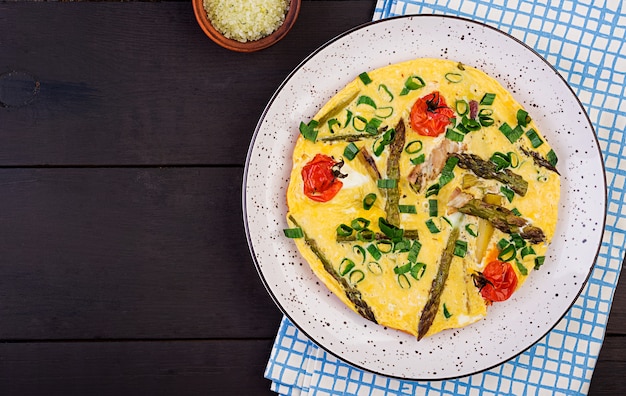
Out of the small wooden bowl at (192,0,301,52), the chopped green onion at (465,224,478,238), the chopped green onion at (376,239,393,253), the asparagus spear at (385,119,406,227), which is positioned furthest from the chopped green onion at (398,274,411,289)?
the small wooden bowl at (192,0,301,52)

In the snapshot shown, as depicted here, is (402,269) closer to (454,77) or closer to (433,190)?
(433,190)

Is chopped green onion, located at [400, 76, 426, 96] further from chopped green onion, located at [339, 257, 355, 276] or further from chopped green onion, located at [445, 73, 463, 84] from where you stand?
chopped green onion, located at [339, 257, 355, 276]

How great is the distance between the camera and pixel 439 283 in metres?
2.78

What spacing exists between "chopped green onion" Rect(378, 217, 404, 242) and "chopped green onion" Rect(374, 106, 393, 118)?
47 centimetres

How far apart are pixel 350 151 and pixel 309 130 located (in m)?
0.21

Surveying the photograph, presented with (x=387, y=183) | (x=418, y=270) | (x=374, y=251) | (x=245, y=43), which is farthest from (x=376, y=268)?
(x=245, y=43)

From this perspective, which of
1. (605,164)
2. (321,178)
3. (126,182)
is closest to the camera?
(321,178)

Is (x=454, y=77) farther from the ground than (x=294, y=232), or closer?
farther from the ground

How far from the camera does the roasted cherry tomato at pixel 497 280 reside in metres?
2.74

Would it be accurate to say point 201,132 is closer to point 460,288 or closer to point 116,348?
point 116,348

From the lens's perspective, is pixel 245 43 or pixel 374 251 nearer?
pixel 374 251

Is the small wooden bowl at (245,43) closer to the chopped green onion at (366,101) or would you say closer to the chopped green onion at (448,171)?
the chopped green onion at (366,101)

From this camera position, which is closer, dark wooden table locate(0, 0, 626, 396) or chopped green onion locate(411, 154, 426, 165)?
chopped green onion locate(411, 154, 426, 165)

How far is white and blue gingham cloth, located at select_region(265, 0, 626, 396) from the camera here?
2.94 meters
